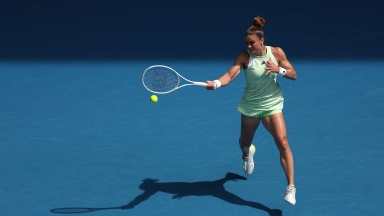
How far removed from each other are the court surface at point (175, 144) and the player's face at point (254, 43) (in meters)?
1.52

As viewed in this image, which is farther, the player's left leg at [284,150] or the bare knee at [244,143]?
the bare knee at [244,143]

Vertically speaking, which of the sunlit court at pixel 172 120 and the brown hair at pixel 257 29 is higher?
the brown hair at pixel 257 29

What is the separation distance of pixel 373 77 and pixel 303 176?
294cm

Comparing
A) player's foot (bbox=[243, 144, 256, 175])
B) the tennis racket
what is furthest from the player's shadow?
the tennis racket

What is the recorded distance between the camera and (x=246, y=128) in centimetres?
700

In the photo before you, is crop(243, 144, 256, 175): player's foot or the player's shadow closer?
the player's shadow

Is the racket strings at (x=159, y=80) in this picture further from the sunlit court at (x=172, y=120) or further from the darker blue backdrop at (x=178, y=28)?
the darker blue backdrop at (x=178, y=28)

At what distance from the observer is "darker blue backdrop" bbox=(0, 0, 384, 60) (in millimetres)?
10508

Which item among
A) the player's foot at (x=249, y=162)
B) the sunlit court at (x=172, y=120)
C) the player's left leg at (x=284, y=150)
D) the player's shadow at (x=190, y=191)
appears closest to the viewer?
the player's left leg at (x=284, y=150)

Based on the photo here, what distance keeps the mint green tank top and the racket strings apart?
75 cm

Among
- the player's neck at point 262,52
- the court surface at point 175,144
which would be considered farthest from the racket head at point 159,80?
the court surface at point 175,144

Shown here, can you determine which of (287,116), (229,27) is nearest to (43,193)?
(287,116)

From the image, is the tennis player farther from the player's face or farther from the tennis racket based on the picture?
the tennis racket

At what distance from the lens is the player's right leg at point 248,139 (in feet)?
22.8
